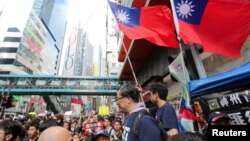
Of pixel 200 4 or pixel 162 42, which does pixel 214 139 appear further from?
pixel 162 42

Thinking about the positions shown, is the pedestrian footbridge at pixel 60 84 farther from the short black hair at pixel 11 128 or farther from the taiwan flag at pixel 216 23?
the short black hair at pixel 11 128

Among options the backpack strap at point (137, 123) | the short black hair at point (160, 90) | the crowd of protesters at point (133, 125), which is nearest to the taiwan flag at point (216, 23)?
the short black hair at point (160, 90)

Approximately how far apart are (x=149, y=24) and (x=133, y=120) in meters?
2.94

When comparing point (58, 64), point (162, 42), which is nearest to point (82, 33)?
point (58, 64)

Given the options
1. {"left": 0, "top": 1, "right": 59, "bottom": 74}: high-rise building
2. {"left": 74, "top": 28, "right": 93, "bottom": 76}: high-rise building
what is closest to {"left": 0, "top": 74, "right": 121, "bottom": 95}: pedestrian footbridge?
{"left": 0, "top": 1, "right": 59, "bottom": 74}: high-rise building

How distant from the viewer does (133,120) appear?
9.54ft

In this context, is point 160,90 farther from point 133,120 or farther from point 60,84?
point 60,84

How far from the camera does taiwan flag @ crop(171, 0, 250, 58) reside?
407 centimetres

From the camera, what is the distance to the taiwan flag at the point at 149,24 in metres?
5.40

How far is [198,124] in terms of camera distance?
4.03 metres

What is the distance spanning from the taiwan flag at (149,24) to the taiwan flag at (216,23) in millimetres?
1164

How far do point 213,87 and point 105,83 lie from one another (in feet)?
147

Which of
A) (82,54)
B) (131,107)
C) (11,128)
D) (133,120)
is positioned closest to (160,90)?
(131,107)

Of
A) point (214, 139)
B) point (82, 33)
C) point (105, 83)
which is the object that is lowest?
point (214, 139)
